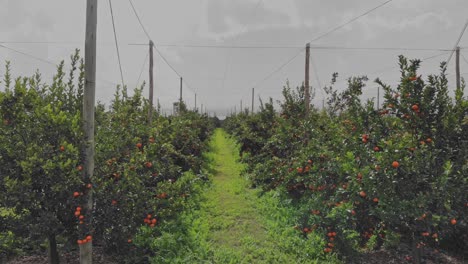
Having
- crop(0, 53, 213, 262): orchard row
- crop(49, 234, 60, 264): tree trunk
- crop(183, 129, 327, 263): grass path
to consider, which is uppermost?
crop(0, 53, 213, 262): orchard row

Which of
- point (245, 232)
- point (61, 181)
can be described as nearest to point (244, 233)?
point (245, 232)

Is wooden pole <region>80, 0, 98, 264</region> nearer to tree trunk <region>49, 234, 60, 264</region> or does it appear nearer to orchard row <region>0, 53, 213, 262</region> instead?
orchard row <region>0, 53, 213, 262</region>

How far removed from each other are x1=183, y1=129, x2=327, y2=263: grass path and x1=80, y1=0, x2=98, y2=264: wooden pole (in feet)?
6.05

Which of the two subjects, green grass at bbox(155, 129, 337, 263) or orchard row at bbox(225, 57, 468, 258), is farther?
green grass at bbox(155, 129, 337, 263)

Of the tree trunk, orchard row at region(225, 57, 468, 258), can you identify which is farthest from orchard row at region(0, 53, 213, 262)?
orchard row at region(225, 57, 468, 258)

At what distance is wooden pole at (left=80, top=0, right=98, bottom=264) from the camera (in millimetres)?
3559

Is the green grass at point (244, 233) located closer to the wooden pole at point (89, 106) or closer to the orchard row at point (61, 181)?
the orchard row at point (61, 181)

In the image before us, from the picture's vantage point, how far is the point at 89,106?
11.9 feet

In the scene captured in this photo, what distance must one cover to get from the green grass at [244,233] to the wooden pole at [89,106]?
5.34ft

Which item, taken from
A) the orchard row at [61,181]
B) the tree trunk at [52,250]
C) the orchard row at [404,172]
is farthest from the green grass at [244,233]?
the tree trunk at [52,250]

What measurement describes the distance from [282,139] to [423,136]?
14.4 ft

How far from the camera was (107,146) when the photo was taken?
4.20m

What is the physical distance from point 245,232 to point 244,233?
7cm

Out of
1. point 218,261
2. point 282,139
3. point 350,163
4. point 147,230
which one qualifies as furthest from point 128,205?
point 282,139
